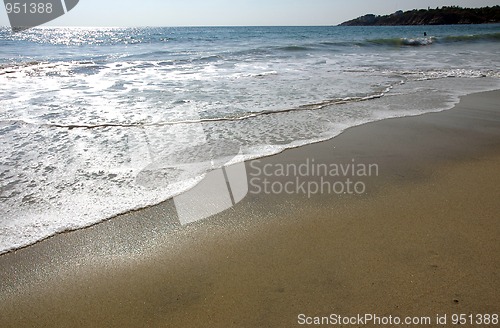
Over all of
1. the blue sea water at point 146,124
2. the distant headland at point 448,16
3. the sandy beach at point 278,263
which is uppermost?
the distant headland at point 448,16

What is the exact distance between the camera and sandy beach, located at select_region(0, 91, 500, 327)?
1.79 m

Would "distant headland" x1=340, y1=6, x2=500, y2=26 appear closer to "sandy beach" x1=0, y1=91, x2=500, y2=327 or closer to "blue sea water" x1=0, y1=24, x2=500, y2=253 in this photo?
"blue sea water" x1=0, y1=24, x2=500, y2=253

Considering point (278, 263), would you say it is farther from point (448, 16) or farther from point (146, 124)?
point (448, 16)

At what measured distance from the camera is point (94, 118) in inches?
208

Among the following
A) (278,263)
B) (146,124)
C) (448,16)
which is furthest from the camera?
(448,16)

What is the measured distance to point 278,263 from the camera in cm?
212

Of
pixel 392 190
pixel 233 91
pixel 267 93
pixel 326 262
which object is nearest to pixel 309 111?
pixel 267 93

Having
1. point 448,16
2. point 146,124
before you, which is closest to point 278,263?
point 146,124

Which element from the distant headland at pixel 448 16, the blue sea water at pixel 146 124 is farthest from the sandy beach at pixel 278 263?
the distant headland at pixel 448 16

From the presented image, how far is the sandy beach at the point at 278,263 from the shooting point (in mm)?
1794

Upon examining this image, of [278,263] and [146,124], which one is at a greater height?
[146,124]

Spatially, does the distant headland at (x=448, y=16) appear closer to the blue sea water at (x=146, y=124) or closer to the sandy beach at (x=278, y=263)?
the blue sea water at (x=146, y=124)

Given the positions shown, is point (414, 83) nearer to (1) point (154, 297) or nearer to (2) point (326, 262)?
(2) point (326, 262)

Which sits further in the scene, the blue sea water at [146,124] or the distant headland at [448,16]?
the distant headland at [448,16]
